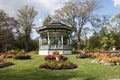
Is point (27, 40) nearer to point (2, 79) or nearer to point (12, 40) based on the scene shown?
point (12, 40)

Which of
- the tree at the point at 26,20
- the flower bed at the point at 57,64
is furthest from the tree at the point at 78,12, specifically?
the flower bed at the point at 57,64

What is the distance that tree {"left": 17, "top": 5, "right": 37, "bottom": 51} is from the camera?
2164 inches

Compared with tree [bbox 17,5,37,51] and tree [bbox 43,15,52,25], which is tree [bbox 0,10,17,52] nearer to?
tree [bbox 17,5,37,51]

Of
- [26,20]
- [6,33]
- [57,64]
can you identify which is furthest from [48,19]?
[57,64]

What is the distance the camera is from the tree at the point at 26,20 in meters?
55.0

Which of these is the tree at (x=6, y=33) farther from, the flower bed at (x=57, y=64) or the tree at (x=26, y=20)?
the flower bed at (x=57, y=64)

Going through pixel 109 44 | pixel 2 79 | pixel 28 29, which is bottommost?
pixel 2 79

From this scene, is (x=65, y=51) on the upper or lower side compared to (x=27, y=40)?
lower

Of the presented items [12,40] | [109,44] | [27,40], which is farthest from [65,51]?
[27,40]

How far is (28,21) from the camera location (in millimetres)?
55625

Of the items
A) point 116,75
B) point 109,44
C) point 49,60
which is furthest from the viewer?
point 109,44

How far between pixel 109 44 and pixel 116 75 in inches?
1522

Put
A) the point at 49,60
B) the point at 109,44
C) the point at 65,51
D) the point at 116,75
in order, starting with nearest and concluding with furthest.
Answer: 1. the point at 116,75
2. the point at 49,60
3. the point at 65,51
4. the point at 109,44

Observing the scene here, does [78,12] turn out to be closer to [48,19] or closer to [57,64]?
[48,19]
